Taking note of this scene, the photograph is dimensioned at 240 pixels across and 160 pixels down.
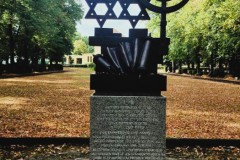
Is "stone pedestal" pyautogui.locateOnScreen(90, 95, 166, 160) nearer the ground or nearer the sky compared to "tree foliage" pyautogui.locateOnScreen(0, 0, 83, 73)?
nearer the ground

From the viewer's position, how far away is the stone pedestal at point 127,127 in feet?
17.2

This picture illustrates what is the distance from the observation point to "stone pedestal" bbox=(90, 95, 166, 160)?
17.2ft

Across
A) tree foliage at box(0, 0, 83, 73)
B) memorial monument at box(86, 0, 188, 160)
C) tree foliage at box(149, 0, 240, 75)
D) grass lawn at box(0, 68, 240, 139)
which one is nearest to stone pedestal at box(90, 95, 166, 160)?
memorial monument at box(86, 0, 188, 160)

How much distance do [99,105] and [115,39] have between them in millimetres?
1052

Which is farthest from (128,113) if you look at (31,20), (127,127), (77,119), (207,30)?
(207,30)

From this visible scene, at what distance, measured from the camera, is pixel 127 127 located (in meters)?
5.27

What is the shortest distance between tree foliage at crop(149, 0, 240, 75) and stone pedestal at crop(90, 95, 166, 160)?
2577cm

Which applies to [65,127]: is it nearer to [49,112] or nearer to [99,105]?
[49,112]

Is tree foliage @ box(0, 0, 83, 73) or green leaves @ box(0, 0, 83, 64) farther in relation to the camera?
tree foliage @ box(0, 0, 83, 73)

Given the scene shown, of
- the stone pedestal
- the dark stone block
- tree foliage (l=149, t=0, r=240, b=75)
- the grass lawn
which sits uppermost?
tree foliage (l=149, t=0, r=240, b=75)

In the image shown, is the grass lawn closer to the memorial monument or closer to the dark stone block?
the memorial monument

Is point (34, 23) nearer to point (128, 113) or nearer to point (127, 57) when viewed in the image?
point (127, 57)

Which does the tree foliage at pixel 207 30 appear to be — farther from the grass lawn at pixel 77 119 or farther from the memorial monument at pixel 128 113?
the memorial monument at pixel 128 113

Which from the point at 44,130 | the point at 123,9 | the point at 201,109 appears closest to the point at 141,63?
the point at 123,9
